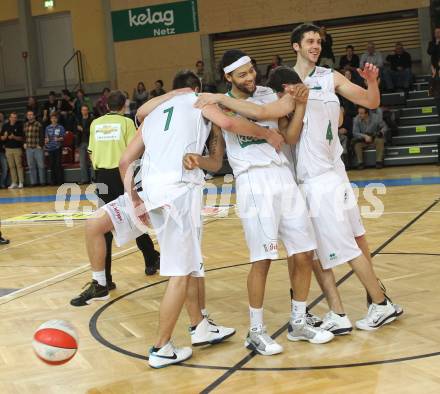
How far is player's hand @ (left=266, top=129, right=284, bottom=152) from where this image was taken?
4754 millimetres

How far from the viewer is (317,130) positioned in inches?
199

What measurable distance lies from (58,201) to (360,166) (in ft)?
23.1

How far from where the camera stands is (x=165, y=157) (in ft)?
15.7

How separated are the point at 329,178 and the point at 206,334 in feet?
4.61

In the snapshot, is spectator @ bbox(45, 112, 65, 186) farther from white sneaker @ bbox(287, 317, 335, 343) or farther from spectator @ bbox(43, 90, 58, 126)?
white sneaker @ bbox(287, 317, 335, 343)

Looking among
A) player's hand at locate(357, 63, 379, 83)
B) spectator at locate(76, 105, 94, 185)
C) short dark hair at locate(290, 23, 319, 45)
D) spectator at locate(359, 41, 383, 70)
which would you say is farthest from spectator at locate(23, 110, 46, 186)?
player's hand at locate(357, 63, 379, 83)

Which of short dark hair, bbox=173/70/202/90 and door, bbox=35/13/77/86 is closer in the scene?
short dark hair, bbox=173/70/202/90

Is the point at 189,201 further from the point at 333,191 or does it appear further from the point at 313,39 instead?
the point at 313,39

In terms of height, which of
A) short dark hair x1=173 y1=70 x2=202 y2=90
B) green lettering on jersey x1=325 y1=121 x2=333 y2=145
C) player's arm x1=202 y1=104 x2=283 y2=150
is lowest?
green lettering on jersey x1=325 y1=121 x2=333 y2=145

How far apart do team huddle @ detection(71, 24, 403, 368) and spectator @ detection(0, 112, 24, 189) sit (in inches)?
620

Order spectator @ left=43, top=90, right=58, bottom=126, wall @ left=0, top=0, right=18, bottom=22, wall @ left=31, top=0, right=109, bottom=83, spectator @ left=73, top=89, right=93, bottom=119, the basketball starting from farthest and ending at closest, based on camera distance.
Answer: wall @ left=0, top=0, right=18, bottom=22, wall @ left=31, top=0, right=109, bottom=83, spectator @ left=73, top=89, right=93, bottom=119, spectator @ left=43, top=90, right=58, bottom=126, the basketball

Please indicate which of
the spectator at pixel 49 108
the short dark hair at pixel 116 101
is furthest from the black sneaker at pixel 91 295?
the spectator at pixel 49 108

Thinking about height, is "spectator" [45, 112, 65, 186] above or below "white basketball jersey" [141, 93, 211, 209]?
below

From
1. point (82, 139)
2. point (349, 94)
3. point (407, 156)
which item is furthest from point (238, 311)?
point (82, 139)
